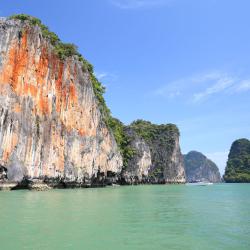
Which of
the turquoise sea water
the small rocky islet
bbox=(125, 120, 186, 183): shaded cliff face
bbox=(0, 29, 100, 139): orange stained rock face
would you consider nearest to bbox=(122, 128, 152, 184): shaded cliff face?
bbox=(125, 120, 186, 183): shaded cliff face

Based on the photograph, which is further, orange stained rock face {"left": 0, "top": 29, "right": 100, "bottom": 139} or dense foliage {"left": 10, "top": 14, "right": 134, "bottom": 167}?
dense foliage {"left": 10, "top": 14, "right": 134, "bottom": 167}

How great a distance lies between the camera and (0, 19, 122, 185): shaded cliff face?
29.6 metres

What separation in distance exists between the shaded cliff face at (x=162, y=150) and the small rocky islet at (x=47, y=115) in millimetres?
34462

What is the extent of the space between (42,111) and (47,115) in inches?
31.5

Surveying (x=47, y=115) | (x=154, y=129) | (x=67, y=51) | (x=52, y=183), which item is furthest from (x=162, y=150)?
(x=47, y=115)

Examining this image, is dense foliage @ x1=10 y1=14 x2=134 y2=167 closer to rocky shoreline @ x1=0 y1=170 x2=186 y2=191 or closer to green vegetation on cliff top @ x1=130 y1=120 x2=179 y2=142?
rocky shoreline @ x1=0 y1=170 x2=186 y2=191

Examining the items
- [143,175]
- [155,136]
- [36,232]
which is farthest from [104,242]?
[155,136]

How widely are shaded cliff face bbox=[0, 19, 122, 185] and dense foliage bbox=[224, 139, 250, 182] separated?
7543 centimetres

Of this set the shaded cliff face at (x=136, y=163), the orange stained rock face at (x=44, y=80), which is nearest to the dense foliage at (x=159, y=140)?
the shaded cliff face at (x=136, y=163)

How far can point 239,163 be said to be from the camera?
11556 cm

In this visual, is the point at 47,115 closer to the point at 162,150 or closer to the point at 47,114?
the point at 47,114

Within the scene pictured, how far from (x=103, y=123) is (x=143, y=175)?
29917mm

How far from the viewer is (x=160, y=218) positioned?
540 inches

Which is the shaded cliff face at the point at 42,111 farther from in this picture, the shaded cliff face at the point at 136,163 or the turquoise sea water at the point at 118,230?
the shaded cliff face at the point at 136,163
